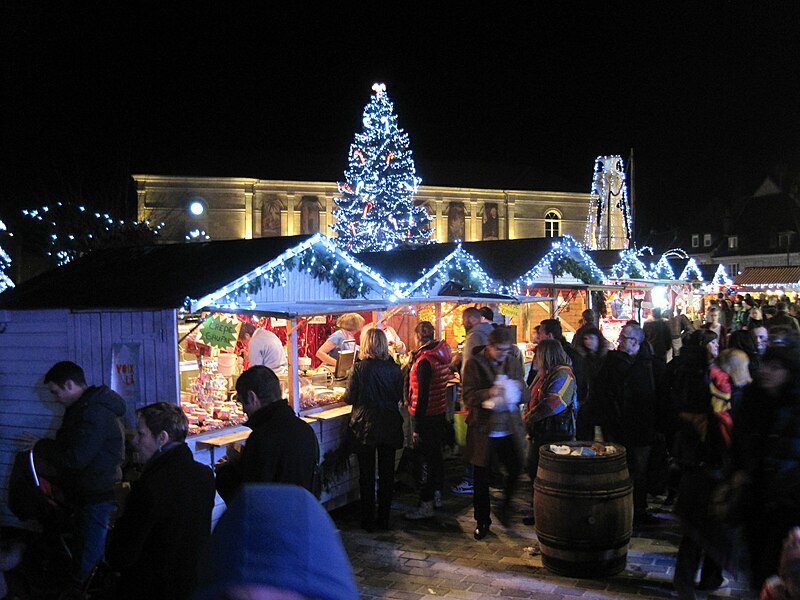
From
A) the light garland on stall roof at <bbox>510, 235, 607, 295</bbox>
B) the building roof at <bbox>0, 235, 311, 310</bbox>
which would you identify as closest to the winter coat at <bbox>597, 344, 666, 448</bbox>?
the building roof at <bbox>0, 235, 311, 310</bbox>

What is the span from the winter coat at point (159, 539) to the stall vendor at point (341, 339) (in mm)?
6276

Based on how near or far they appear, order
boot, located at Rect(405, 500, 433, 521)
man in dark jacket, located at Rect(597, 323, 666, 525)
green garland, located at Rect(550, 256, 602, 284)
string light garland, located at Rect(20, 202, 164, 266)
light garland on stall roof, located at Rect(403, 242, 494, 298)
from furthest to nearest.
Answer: string light garland, located at Rect(20, 202, 164, 266)
green garland, located at Rect(550, 256, 602, 284)
light garland on stall roof, located at Rect(403, 242, 494, 298)
boot, located at Rect(405, 500, 433, 521)
man in dark jacket, located at Rect(597, 323, 666, 525)

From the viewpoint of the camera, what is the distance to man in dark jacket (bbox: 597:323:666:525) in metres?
6.39

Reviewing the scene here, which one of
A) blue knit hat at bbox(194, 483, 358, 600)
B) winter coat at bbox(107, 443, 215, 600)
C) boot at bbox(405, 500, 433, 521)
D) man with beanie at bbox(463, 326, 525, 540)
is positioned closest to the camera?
blue knit hat at bbox(194, 483, 358, 600)

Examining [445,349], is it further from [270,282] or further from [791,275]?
[791,275]

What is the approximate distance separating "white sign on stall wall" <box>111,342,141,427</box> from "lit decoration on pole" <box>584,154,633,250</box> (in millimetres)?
17605

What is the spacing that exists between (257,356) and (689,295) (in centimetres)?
1946

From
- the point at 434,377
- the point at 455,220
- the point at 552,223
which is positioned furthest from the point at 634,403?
the point at 552,223

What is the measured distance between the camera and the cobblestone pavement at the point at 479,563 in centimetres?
510

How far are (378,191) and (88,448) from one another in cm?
2232

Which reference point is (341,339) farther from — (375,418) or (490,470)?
(490,470)

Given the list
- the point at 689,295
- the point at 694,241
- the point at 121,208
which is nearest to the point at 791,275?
the point at 689,295

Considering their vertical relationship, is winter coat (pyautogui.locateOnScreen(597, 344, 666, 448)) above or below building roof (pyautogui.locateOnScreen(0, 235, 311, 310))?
below

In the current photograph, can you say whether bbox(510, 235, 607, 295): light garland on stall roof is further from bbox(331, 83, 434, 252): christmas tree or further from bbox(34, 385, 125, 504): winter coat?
bbox(331, 83, 434, 252): christmas tree
